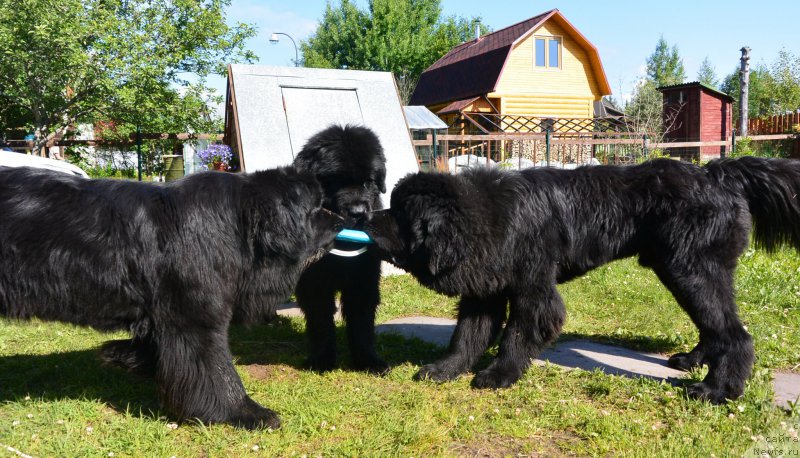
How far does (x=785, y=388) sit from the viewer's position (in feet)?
12.2

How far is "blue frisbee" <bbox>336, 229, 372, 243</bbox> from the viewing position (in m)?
3.75

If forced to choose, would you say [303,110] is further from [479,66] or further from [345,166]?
[479,66]

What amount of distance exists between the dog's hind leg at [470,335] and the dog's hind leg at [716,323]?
119 centimetres

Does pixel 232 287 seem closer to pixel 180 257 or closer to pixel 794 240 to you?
pixel 180 257

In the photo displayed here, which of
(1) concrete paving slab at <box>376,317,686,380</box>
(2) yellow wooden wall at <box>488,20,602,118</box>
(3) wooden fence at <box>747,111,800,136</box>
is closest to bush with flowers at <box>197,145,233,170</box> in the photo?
(1) concrete paving slab at <box>376,317,686,380</box>

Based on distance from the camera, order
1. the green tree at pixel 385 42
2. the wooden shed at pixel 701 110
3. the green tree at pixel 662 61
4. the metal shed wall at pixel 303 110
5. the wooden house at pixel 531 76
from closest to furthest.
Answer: the metal shed wall at pixel 303 110 < the wooden shed at pixel 701 110 < the wooden house at pixel 531 76 < the green tree at pixel 385 42 < the green tree at pixel 662 61

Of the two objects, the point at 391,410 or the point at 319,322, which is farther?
the point at 319,322

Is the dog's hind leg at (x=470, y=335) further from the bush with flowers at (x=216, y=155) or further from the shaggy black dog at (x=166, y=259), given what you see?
the bush with flowers at (x=216, y=155)

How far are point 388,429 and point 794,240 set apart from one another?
2910 millimetres

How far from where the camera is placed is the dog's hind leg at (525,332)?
382 centimetres

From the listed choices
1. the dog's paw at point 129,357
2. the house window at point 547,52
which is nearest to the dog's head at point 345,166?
the dog's paw at point 129,357

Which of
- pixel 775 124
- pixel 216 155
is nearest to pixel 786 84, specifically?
pixel 775 124

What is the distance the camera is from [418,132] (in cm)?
2252

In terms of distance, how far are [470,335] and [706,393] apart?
149 cm
